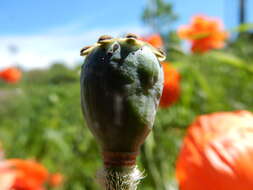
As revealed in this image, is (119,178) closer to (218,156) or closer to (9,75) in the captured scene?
(218,156)

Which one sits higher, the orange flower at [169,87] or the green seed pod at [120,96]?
the green seed pod at [120,96]

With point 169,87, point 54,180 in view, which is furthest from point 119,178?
point 54,180

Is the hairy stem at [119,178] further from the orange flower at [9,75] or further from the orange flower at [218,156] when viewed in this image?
the orange flower at [9,75]

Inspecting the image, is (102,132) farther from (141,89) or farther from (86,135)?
(86,135)

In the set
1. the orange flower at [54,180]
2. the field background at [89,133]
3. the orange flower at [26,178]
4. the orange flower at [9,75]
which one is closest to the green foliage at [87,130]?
the field background at [89,133]

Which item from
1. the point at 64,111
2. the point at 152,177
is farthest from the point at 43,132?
the point at 152,177

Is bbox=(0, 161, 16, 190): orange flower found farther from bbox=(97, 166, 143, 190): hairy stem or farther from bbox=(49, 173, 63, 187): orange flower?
bbox=(49, 173, 63, 187): orange flower
